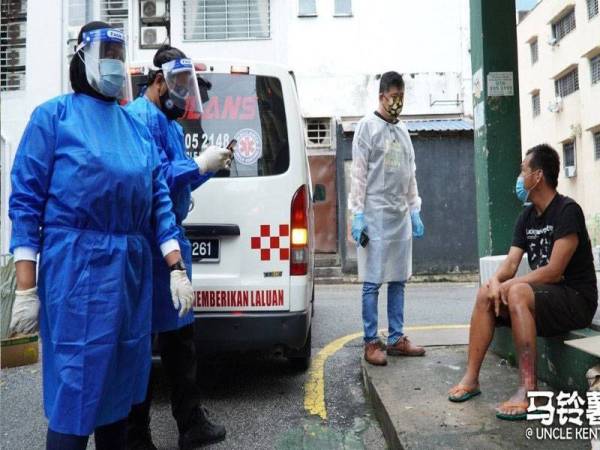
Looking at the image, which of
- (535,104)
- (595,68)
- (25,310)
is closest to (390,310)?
(25,310)

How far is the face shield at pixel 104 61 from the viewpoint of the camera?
2.33 meters

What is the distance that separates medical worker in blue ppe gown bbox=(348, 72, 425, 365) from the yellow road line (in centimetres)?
44

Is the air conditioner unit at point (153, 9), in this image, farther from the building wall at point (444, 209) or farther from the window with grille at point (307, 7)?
the building wall at point (444, 209)

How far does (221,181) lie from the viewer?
11.7ft

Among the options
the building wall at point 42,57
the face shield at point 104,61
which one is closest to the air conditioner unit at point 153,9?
the building wall at point 42,57

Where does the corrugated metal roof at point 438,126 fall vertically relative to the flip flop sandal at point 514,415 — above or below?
above

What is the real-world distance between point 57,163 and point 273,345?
1.88m

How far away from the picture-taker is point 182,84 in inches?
118

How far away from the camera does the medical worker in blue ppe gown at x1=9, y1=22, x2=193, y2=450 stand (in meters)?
2.11

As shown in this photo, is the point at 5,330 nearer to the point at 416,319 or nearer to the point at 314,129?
the point at 416,319

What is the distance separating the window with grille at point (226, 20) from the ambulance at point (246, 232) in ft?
30.1

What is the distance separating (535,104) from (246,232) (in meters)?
26.4

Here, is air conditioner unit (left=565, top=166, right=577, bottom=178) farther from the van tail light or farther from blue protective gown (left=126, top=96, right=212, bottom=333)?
blue protective gown (left=126, top=96, right=212, bottom=333)

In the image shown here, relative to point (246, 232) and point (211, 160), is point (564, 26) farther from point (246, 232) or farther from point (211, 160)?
point (211, 160)
